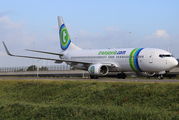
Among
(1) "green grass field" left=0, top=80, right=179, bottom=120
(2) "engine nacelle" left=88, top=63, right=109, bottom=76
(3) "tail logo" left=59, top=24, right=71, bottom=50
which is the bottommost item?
(1) "green grass field" left=0, top=80, right=179, bottom=120

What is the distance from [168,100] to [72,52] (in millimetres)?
27617

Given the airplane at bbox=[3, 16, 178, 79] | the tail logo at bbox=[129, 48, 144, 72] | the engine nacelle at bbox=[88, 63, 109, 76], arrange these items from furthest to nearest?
the engine nacelle at bbox=[88, 63, 109, 76] → the tail logo at bbox=[129, 48, 144, 72] → the airplane at bbox=[3, 16, 178, 79]

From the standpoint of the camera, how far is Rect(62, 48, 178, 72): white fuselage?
31047 mm

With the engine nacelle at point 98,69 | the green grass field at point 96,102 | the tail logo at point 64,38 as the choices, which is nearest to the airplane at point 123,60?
the engine nacelle at point 98,69

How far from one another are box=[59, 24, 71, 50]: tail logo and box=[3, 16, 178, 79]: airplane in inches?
49.2

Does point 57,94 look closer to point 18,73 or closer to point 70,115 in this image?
point 70,115

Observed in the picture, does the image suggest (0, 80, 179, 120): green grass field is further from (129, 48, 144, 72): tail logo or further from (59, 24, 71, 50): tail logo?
(59, 24, 71, 50): tail logo

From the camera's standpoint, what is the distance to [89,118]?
50.1 feet

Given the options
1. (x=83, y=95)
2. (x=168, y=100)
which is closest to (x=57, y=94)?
(x=83, y=95)

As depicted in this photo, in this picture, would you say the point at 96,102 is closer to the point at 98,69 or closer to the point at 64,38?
the point at 98,69

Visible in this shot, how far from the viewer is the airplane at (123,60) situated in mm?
31333

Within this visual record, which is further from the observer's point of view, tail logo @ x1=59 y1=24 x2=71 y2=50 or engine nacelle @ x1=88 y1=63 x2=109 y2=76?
tail logo @ x1=59 y1=24 x2=71 y2=50

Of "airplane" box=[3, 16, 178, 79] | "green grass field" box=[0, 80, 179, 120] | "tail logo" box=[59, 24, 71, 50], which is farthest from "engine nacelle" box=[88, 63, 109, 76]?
"green grass field" box=[0, 80, 179, 120]

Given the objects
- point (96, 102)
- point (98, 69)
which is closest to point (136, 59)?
point (98, 69)
